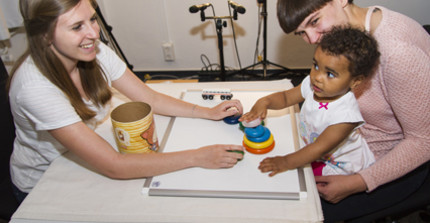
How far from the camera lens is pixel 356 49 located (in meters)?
0.84

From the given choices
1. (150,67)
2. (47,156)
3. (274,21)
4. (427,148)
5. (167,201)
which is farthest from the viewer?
(150,67)

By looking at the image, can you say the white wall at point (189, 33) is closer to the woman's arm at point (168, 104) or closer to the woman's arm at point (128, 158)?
the woman's arm at point (168, 104)

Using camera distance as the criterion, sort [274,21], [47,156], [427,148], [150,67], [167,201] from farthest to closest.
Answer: [150,67]
[274,21]
[47,156]
[427,148]
[167,201]

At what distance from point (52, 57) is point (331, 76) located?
859 millimetres

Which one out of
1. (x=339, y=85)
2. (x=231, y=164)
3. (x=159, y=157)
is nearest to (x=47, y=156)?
(x=159, y=157)

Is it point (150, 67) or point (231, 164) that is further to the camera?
point (150, 67)

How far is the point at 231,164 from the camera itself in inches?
34.7

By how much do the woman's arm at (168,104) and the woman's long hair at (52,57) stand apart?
0.37 ft

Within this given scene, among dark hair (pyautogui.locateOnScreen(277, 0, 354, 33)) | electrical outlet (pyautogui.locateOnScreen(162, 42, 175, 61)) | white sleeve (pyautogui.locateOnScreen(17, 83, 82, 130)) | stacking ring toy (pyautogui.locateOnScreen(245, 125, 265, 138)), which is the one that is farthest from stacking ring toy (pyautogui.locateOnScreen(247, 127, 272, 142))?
electrical outlet (pyautogui.locateOnScreen(162, 42, 175, 61))

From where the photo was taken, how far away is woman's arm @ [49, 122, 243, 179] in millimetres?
866

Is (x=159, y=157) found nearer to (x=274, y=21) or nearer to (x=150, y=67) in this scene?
(x=274, y=21)

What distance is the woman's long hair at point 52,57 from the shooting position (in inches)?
33.1

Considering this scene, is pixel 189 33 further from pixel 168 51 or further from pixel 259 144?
pixel 259 144

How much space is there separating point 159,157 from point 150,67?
2.50 metres
